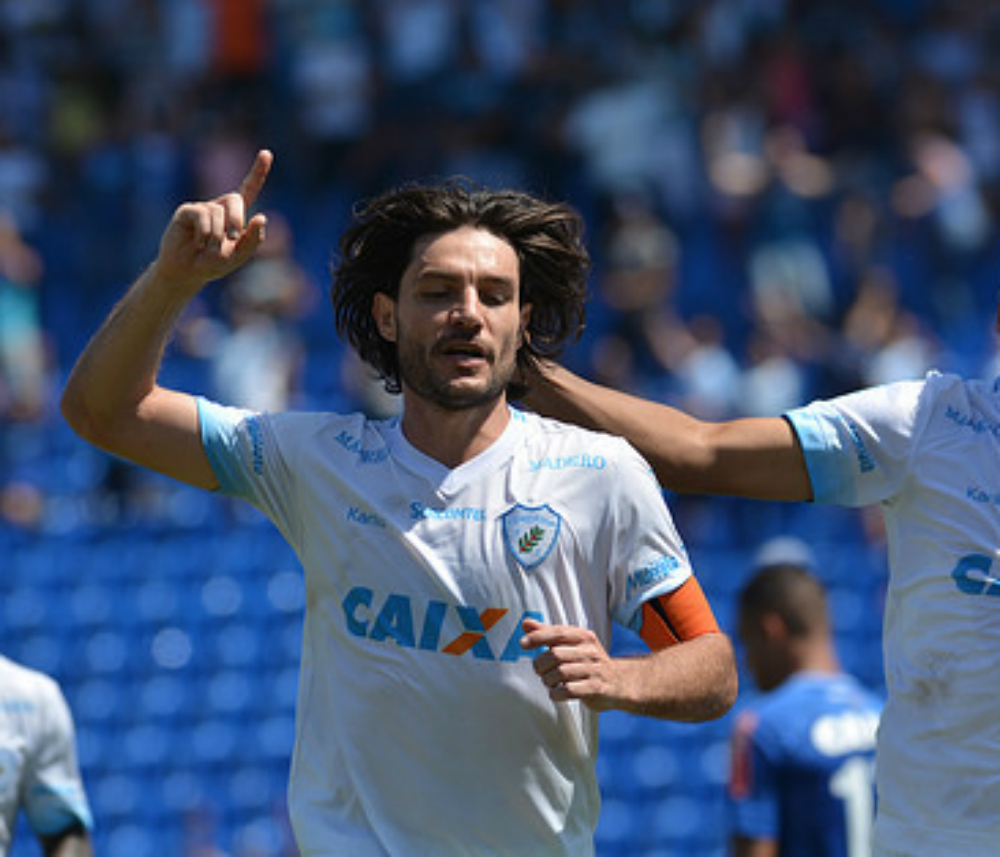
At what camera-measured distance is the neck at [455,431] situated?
371cm

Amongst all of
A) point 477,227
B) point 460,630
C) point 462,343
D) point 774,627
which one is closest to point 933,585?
point 460,630

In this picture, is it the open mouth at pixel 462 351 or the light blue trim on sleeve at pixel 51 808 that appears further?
the light blue trim on sleeve at pixel 51 808

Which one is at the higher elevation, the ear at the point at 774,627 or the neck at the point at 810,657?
the ear at the point at 774,627

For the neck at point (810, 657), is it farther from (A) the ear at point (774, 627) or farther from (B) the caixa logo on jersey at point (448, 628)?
(B) the caixa logo on jersey at point (448, 628)

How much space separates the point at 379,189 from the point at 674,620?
408 inches

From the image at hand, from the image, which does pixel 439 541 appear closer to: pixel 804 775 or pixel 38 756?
pixel 38 756

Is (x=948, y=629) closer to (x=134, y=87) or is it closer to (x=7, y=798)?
(x=7, y=798)

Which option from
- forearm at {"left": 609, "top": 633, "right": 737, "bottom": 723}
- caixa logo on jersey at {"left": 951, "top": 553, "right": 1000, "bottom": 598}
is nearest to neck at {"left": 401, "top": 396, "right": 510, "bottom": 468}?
forearm at {"left": 609, "top": 633, "right": 737, "bottom": 723}

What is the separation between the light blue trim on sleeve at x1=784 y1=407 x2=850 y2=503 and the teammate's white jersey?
213cm

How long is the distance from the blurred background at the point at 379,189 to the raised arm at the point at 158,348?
648 cm

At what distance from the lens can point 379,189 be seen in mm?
13555

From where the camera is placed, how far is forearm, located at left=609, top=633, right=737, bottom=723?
323 cm

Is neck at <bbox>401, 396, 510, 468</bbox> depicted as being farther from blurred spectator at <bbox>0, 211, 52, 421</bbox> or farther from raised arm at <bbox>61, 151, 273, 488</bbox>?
blurred spectator at <bbox>0, 211, 52, 421</bbox>

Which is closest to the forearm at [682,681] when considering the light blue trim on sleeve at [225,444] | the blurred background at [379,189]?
the light blue trim on sleeve at [225,444]
